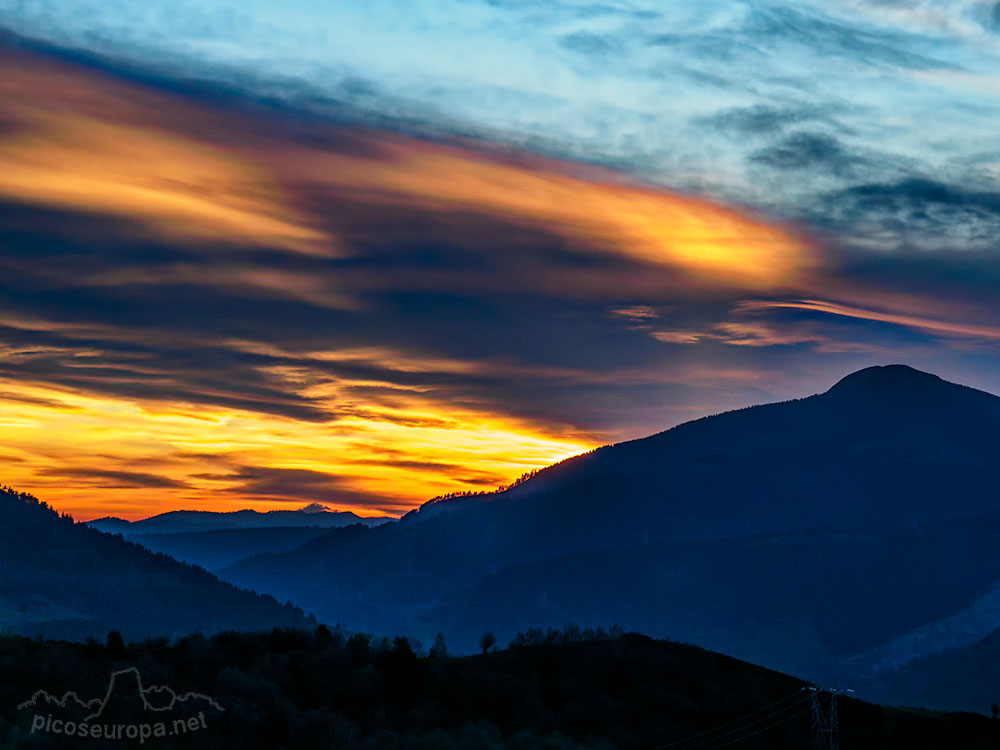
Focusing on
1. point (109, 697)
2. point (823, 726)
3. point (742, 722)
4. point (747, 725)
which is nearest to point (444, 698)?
point (742, 722)

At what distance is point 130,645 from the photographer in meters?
124

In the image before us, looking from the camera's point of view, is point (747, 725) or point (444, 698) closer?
point (444, 698)

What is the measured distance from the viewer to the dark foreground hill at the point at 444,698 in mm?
101938

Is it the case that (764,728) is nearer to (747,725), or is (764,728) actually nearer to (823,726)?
(747,725)

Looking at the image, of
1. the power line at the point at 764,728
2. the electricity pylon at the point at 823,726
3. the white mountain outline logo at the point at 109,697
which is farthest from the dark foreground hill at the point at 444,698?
the electricity pylon at the point at 823,726

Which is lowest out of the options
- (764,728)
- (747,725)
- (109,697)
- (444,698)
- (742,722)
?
(764,728)

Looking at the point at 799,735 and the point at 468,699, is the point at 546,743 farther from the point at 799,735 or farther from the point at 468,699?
the point at 799,735

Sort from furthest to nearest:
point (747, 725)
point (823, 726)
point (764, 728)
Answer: point (747, 725) < point (764, 728) < point (823, 726)

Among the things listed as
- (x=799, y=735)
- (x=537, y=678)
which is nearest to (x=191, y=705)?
(x=537, y=678)

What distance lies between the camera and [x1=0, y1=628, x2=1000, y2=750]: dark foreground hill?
334ft

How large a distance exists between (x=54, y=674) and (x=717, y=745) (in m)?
A: 65.5

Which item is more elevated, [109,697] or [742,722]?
[109,697]

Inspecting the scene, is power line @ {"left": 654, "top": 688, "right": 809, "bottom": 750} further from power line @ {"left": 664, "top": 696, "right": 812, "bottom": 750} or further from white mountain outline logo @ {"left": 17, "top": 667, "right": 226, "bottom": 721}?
white mountain outline logo @ {"left": 17, "top": 667, "right": 226, "bottom": 721}

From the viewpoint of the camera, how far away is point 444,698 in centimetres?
12294
